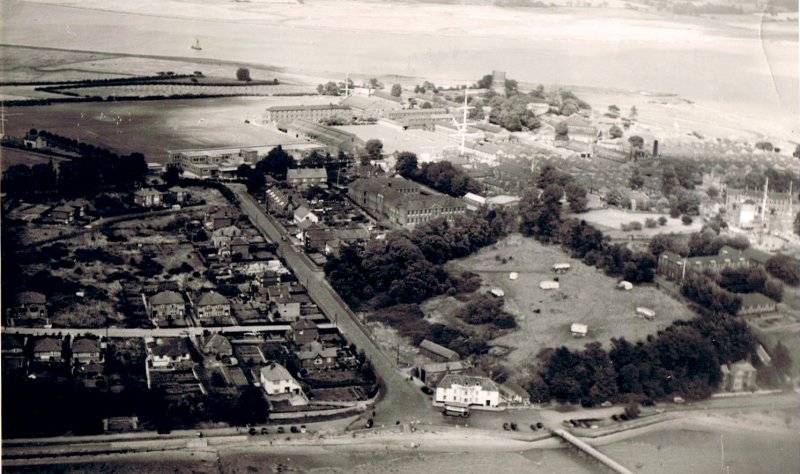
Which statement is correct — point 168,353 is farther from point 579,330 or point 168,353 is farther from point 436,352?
point 579,330

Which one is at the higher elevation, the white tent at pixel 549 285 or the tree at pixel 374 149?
the tree at pixel 374 149

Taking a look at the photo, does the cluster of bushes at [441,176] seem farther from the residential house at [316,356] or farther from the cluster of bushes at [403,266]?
the residential house at [316,356]

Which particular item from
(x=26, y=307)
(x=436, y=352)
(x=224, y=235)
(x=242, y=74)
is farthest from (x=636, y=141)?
(x=26, y=307)

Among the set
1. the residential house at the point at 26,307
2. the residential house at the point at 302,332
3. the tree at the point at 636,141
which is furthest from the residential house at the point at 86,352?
the tree at the point at 636,141

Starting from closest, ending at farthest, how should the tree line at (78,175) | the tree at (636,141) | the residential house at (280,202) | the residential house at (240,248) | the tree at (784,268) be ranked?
the tree at (784,268)
the residential house at (240,248)
the tree line at (78,175)
the residential house at (280,202)
the tree at (636,141)

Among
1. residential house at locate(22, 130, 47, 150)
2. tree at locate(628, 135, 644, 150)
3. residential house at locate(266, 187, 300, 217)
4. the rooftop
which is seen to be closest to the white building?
the rooftop

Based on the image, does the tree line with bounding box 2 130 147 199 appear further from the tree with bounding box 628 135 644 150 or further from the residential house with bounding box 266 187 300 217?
the tree with bounding box 628 135 644 150
